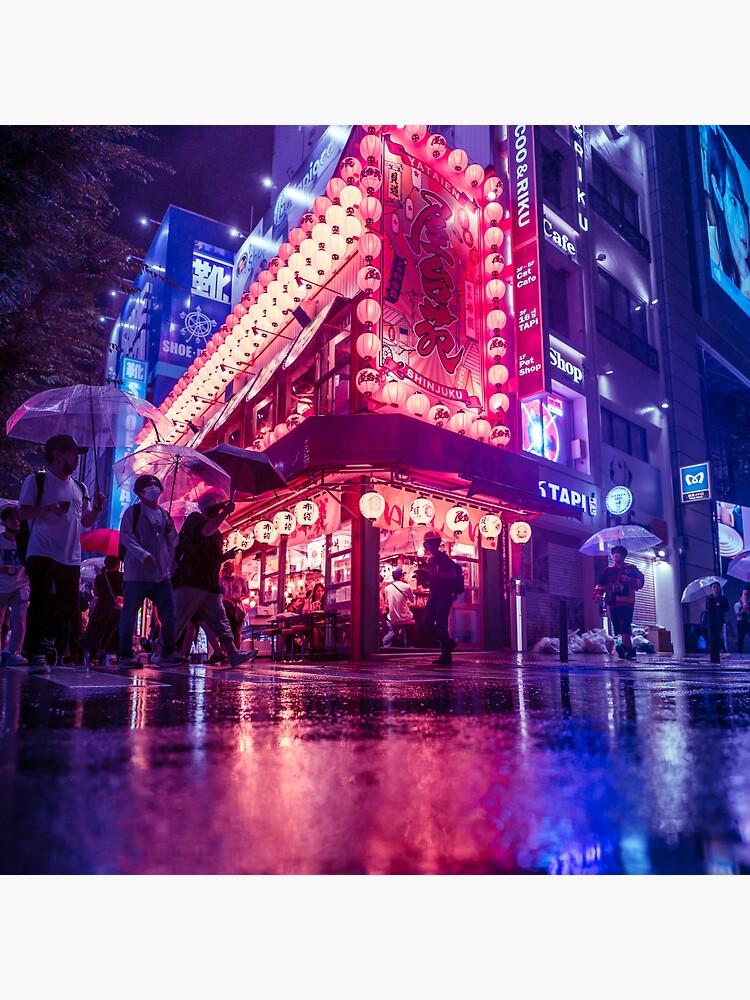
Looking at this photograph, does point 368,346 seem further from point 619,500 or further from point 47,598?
point 619,500

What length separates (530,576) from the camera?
17.3 m

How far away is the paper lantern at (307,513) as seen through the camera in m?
13.9

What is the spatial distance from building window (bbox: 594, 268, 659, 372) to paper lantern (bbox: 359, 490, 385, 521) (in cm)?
1195

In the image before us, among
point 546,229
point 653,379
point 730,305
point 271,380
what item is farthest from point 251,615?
point 730,305

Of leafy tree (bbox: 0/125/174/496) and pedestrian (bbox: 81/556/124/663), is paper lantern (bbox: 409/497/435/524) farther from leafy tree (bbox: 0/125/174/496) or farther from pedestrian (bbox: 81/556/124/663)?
leafy tree (bbox: 0/125/174/496)

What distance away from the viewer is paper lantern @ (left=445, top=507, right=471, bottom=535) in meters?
14.2

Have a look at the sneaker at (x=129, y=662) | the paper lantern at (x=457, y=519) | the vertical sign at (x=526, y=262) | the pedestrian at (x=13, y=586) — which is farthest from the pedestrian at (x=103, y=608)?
the vertical sign at (x=526, y=262)

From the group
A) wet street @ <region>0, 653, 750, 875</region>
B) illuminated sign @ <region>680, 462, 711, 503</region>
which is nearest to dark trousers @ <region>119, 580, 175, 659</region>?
wet street @ <region>0, 653, 750, 875</region>

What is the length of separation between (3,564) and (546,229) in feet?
53.5

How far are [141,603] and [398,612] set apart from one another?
7992mm

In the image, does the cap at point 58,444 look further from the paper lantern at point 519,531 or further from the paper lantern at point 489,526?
the paper lantern at point 519,531

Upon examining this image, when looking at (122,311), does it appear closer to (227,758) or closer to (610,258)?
(610,258)

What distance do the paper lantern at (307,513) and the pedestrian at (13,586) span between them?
574 centimetres

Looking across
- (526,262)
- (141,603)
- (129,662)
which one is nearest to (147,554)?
(141,603)
